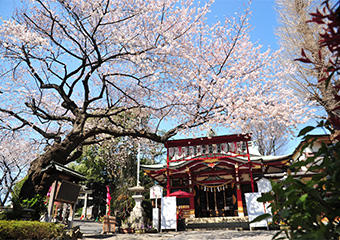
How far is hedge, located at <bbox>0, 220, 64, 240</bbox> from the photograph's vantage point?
16.6ft

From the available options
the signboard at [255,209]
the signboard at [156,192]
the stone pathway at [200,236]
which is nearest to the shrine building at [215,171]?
the signboard at [156,192]

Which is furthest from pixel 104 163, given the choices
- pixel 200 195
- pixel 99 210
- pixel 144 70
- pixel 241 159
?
pixel 144 70

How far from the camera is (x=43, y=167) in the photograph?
7543 mm

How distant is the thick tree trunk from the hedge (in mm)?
1670

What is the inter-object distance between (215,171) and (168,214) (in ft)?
21.1

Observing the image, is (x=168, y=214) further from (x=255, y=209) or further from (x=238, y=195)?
(x=238, y=195)

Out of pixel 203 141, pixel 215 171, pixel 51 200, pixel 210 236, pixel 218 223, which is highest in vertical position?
pixel 203 141

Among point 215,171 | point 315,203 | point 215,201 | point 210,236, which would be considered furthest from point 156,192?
point 315,203

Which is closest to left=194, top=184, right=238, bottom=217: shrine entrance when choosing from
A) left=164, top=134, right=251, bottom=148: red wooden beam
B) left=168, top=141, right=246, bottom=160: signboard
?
left=168, top=141, right=246, bottom=160: signboard

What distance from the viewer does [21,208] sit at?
21.0 feet

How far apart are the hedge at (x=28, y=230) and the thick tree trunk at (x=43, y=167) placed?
65.7 inches

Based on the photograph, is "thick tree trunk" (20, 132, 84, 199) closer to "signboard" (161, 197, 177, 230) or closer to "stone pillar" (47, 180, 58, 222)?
"stone pillar" (47, 180, 58, 222)

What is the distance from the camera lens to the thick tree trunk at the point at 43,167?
7246mm

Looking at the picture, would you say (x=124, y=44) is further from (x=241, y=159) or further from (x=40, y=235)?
(x=241, y=159)
